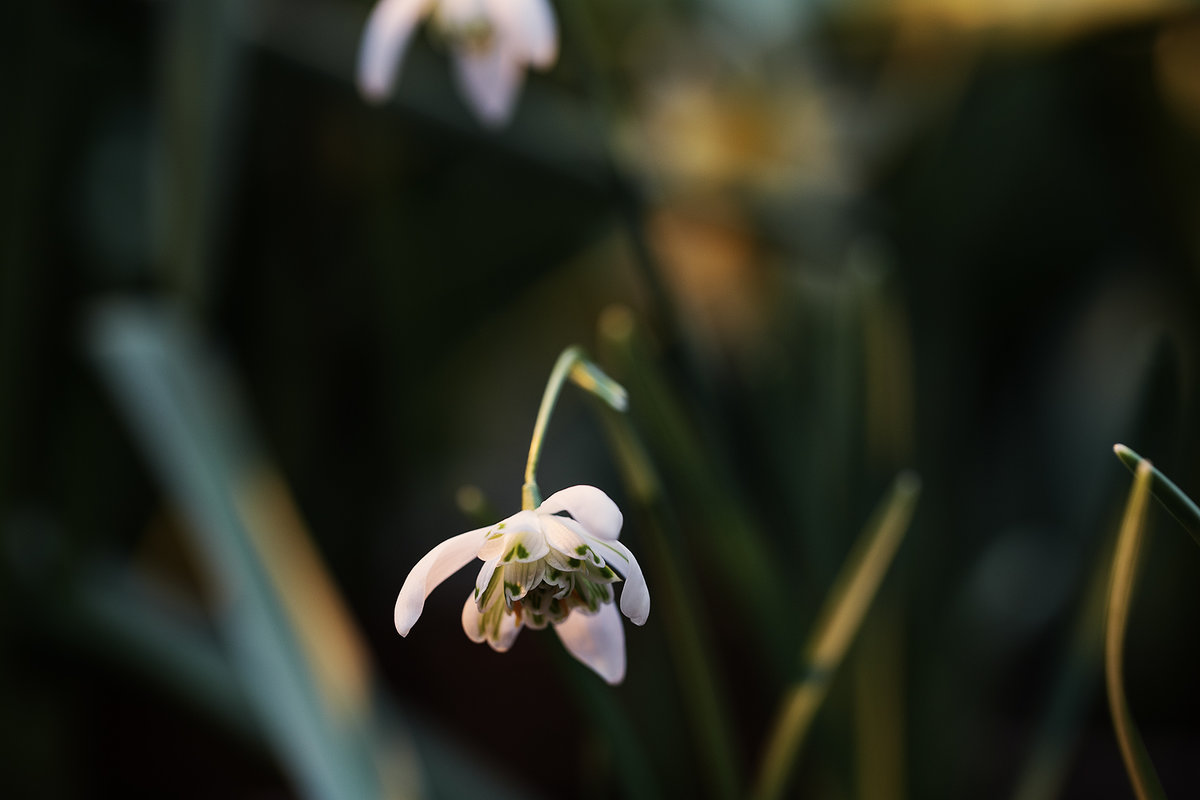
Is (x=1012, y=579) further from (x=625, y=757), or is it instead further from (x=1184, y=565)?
(x=625, y=757)

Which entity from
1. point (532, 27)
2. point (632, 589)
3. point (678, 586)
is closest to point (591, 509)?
point (632, 589)

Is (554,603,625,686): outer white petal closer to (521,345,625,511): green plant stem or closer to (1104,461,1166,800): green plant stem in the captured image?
(521,345,625,511): green plant stem

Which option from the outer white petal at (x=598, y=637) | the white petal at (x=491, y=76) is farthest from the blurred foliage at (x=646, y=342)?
the outer white petal at (x=598, y=637)

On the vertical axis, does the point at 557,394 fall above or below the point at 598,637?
above

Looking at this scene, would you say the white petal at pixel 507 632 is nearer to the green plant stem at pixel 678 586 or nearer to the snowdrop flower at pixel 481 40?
the green plant stem at pixel 678 586

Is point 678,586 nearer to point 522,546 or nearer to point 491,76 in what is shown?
point 522,546

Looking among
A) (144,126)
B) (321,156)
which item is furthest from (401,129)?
(144,126)
